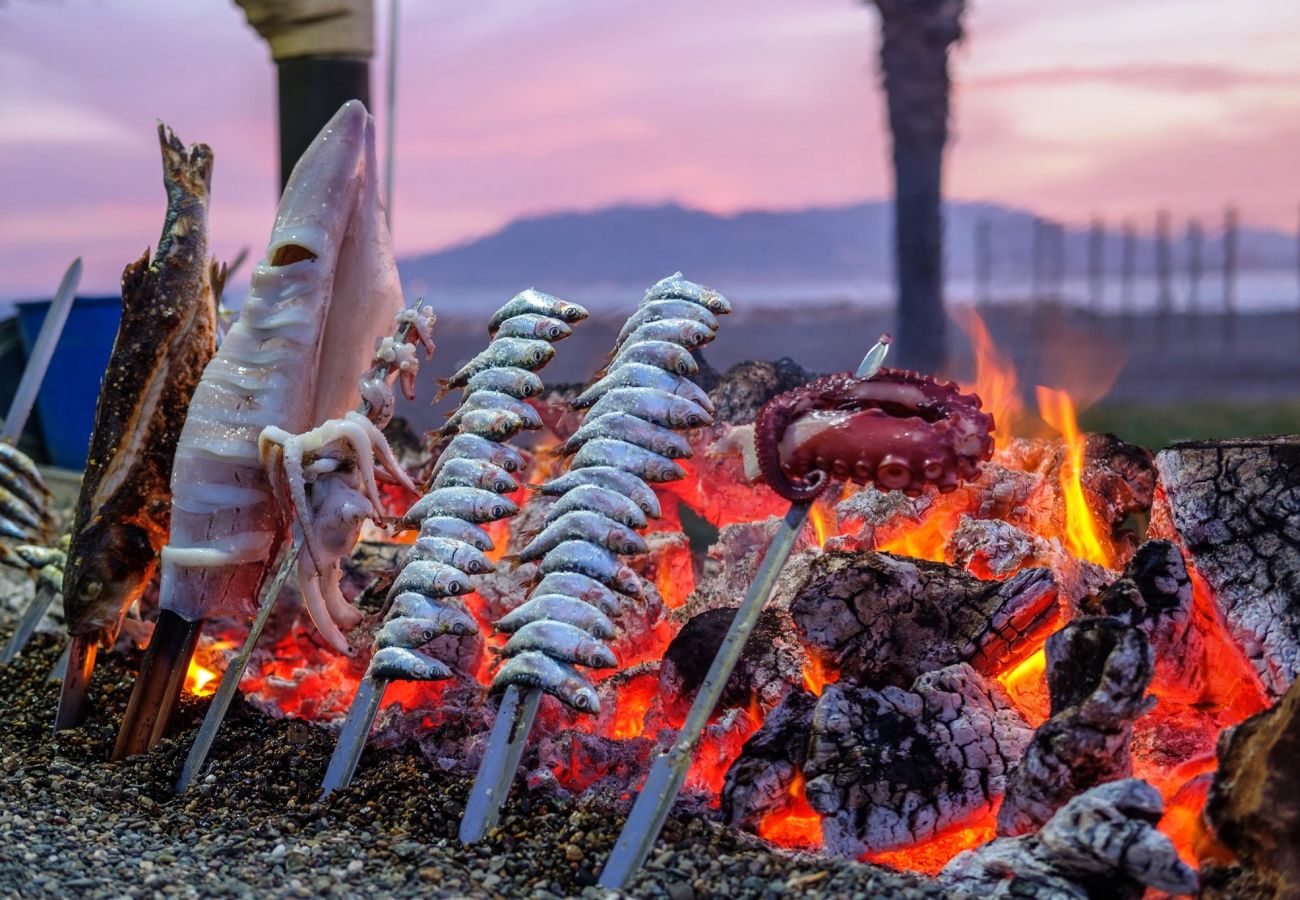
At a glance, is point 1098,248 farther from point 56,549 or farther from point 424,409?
point 56,549

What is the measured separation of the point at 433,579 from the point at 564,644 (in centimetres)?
41

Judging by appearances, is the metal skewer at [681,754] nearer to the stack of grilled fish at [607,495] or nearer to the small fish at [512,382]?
the stack of grilled fish at [607,495]

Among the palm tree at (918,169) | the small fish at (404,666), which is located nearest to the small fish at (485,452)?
the small fish at (404,666)

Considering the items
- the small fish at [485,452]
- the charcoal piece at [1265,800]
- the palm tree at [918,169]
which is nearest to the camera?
the charcoal piece at [1265,800]

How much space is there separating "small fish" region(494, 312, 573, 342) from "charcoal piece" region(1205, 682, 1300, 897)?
1.70 meters

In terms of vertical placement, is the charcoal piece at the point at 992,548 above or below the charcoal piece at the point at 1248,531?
below

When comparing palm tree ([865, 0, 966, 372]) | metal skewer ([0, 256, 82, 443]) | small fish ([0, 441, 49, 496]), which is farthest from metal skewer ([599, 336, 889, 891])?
palm tree ([865, 0, 966, 372])

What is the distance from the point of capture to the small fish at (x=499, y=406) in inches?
118

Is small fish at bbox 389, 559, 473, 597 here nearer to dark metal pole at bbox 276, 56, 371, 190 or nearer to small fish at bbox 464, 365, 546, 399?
small fish at bbox 464, 365, 546, 399

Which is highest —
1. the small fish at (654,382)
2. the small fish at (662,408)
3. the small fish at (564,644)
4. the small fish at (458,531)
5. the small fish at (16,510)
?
the small fish at (654,382)

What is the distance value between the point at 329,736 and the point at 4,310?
4535 mm

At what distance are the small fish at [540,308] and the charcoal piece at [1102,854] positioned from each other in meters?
1.58

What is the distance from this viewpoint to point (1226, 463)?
293 cm

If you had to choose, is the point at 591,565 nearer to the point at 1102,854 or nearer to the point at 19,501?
the point at 1102,854
